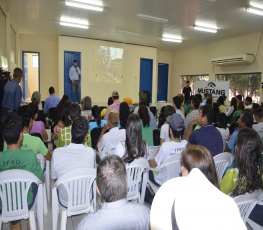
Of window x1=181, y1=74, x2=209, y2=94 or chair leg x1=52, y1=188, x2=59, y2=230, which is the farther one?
window x1=181, y1=74, x2=209, y2=94

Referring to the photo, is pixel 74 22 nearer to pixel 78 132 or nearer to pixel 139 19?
pixel 139 19

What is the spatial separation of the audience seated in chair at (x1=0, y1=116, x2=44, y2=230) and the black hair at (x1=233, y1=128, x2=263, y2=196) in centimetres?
163

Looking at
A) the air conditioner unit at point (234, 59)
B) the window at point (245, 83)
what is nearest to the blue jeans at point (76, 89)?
the air conditioner unit at point (234, 59)

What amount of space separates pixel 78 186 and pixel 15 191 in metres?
0.48

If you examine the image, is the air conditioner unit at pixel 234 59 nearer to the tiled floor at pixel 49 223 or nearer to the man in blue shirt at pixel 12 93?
the man in blue shirt at pixel 12 93

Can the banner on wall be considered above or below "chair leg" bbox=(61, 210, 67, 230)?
above

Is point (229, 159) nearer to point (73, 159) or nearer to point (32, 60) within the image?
point (73, 159)

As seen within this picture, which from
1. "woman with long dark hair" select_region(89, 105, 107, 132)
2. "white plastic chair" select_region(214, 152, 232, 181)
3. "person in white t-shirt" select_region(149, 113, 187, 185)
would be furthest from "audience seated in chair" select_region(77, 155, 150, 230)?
"woman with long dark hair" select_region(89, 105, 107, 132)

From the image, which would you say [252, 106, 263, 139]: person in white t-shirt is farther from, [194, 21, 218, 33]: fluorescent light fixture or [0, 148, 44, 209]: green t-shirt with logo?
[194, 21, 218, 33]: fluorescent light fixture

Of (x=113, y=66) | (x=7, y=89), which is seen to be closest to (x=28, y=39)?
(x=113, y=66)

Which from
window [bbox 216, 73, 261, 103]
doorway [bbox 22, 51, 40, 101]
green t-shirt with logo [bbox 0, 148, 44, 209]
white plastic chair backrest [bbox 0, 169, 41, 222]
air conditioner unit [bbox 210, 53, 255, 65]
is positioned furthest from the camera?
doorway [bbox 22, 51, 40, 101]

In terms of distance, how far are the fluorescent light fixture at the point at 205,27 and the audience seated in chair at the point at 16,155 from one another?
6932 millimetres

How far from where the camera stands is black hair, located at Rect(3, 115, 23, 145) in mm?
1990

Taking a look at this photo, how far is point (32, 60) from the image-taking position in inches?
473
